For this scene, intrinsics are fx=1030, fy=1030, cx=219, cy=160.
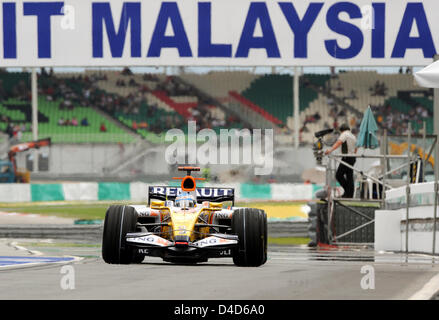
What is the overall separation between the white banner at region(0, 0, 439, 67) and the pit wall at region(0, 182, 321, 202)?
4545mm

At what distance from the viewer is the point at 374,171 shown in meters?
22.2

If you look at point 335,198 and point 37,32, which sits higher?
point 37,32

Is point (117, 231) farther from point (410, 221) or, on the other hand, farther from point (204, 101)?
point (204, 101)

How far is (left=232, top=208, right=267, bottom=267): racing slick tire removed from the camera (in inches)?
424

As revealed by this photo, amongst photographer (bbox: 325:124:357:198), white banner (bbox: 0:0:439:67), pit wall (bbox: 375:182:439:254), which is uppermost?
white banner (bbox: 0:0:439:67)

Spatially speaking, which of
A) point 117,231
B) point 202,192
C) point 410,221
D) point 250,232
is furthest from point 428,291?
point 410,221

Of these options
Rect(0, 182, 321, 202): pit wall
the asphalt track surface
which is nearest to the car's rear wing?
the asphalt track surface

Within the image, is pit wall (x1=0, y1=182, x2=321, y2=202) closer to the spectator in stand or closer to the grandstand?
the grandstand

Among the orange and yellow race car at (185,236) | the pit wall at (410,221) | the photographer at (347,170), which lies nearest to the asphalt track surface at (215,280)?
the orange and yellow race car at (185,236)

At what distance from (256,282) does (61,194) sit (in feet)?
99.1

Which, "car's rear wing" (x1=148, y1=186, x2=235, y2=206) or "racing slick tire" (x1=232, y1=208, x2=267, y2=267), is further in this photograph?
"car's rear wing" (x1=148, y1=186, x2=235, y2=206)

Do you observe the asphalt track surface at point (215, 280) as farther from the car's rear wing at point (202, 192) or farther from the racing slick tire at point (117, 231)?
the car's rear wing at point (202, 192)

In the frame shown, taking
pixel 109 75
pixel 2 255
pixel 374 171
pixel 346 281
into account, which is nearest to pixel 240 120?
pixel 109 75
